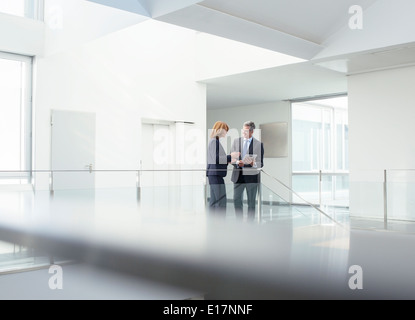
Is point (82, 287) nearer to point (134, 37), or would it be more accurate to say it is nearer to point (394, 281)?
point (394, 281)

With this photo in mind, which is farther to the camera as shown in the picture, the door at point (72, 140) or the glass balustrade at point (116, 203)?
the door at point (72, 140)

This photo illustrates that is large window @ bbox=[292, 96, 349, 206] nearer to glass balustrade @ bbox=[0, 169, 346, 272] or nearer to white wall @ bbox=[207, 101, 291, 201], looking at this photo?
white wall @ bbox=[207, 101, 291, 201]

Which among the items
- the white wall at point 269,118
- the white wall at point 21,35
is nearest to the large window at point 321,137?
the white wall at point 269,118

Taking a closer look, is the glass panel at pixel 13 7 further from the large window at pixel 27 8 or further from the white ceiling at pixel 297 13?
the white ceiling at pixel 297 13

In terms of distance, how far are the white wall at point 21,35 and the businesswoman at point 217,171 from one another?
134 inches

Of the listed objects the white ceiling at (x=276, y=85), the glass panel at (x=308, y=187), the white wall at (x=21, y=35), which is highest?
the white wall at (x=21, y=35)

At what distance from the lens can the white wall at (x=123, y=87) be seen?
7.75 metres

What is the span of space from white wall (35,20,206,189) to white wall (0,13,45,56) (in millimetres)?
279

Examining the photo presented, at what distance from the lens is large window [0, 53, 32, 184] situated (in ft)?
24.3

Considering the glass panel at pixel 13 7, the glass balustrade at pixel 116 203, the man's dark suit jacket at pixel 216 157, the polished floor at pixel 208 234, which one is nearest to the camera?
the polished floor at pixel 208 234

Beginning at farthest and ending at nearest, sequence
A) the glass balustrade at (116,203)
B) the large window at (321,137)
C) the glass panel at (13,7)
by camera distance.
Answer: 1. the large window at (321,137)
2. the glass panel at (13,7)
3. the glass balustrade at (116,203)

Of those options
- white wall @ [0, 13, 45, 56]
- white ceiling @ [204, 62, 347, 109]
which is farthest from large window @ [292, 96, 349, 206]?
white wall @ [0, 13, 45, 56]

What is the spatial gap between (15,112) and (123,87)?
6.67 ft

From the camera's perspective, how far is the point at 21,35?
7363mm
